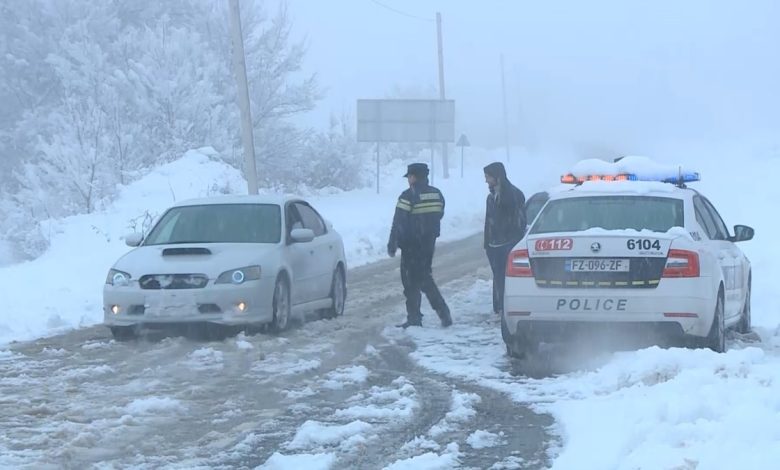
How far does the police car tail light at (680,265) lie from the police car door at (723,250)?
68 centimetres

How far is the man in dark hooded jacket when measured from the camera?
1167 cm

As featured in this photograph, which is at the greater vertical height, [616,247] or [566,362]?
[616,247]

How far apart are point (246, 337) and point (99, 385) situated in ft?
7.96

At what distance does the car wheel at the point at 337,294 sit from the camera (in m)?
12.8

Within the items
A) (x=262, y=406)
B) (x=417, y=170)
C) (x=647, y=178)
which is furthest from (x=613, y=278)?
(x=417, y=170)

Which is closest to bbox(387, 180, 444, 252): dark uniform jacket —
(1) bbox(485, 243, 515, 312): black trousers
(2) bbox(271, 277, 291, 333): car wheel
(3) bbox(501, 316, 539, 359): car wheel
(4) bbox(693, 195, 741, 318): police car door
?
(1) bbox(485, 243, 515, 312): black trousers

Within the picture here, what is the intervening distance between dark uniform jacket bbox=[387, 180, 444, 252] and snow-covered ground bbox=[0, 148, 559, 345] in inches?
147

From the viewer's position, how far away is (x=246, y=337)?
420 inches

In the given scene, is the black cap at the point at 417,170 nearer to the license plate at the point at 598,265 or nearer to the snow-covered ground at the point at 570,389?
the snow-covered ground at the point at 570,389

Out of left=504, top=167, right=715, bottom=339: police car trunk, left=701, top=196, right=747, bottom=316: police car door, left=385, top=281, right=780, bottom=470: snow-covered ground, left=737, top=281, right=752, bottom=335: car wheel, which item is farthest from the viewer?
left=737, top=281, right=752, bottom=335: car wheel

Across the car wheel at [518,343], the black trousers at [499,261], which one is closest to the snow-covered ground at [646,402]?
the car wheel at [518,343]

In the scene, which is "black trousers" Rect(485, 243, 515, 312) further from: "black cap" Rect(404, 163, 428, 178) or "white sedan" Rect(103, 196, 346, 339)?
"white sedan" Rect(103, 196, 346, 339)

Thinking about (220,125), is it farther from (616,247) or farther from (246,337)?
(616,247)

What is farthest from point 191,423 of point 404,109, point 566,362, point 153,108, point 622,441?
point 404,109
